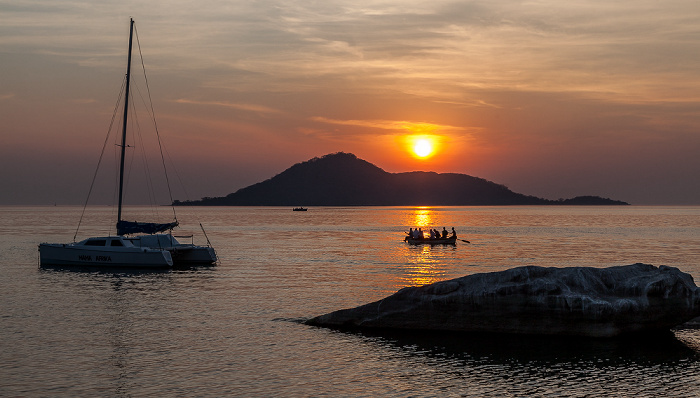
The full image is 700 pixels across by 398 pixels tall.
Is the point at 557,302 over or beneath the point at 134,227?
beneath

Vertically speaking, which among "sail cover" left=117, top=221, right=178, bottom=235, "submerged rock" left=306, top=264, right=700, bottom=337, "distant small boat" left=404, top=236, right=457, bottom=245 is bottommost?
"distant small boat" left=404, top=236, right=457, bottom=245

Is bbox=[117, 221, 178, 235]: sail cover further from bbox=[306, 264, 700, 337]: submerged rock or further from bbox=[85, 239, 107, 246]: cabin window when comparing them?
bbox=[306, 264, 700, 337]: submerged rock

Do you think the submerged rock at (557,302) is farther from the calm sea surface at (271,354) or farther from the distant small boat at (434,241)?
the distant small boat at (434,241)

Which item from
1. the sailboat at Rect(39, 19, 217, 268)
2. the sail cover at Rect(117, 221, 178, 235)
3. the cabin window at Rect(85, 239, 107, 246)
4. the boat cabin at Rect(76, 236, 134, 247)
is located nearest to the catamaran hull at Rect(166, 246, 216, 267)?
the sailboat at Rect(39, 19, 217, 268)

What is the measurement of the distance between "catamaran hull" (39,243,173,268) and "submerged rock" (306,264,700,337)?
112ft

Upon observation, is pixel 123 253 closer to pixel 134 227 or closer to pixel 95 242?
pixel 95 242

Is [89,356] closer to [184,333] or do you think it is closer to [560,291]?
[184,333]

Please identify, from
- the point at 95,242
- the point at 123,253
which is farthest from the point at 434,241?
the point at 95,242

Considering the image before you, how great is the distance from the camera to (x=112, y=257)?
56.5m

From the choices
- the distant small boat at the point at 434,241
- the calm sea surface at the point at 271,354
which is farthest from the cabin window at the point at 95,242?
the distant small boat at the point at 434,241

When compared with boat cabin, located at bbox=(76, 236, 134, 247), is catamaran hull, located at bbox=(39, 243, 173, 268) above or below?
below

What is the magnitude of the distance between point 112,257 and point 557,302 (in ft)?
137

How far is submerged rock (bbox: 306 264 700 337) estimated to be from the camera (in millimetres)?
24922

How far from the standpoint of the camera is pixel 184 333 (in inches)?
1077
